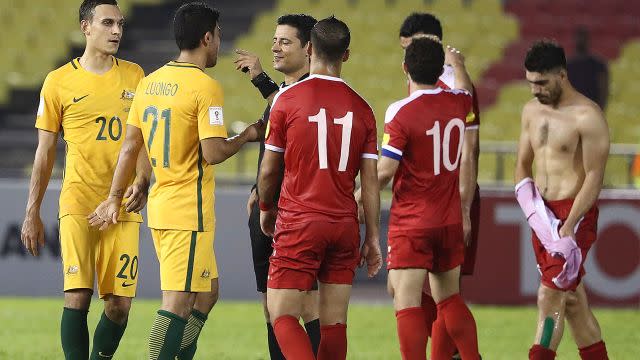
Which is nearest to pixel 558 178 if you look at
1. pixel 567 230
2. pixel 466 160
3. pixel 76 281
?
pixel 567 230

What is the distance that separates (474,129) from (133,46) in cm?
1215

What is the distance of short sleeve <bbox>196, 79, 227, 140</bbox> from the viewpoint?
6477mm

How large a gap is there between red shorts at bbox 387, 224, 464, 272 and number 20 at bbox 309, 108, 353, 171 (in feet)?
2.56

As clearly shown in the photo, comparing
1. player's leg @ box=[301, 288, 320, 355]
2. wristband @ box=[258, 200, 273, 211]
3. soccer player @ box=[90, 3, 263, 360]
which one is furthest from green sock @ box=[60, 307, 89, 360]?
wristband @ box=[258, 200, 273, 211]

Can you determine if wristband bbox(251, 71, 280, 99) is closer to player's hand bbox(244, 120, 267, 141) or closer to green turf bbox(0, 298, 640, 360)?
player's hand bbox(244, 120, 267, 141)

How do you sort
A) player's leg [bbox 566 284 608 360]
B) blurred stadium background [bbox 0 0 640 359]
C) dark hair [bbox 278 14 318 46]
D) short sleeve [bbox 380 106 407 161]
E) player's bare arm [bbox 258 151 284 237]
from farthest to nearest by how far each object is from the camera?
blurred stadium background [bbox 0 0 640 359] < player's leg [bbox 566 284 608 360] < dark hair [bbox 278 14 318 46] < short sleeve [bbox 380 106 407 161] < player's bare arm [bbox 258 151 284 237]

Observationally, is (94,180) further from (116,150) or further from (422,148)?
(422,148)

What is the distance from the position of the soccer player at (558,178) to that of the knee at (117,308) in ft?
7.74

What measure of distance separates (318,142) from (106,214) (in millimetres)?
1369

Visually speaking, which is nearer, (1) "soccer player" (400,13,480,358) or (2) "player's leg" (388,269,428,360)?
(2) "player's leg" (388,269,428,360)

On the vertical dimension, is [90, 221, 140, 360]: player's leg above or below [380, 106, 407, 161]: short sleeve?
below

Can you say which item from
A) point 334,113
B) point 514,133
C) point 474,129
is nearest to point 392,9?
point 514,133

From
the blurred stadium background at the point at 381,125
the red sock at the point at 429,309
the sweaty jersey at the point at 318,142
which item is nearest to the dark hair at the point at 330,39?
the sweaty jersey at the point at 318,142

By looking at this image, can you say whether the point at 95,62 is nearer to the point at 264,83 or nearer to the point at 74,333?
the point at 264,83
